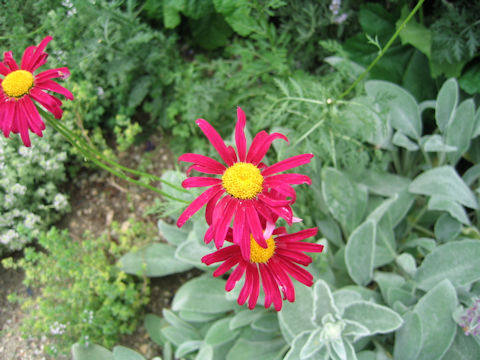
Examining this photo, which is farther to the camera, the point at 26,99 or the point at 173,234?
the point at 173,234

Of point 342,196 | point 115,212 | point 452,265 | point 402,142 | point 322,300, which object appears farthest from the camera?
point 115,212

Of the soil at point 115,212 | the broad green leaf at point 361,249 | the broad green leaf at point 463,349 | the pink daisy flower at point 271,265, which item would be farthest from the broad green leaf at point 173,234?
the broad green leaf at point 463,349

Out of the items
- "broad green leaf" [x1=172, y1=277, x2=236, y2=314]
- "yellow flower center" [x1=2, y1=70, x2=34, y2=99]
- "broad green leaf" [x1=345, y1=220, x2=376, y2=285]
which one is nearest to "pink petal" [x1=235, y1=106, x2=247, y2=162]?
"yellow flower center" [x1=2, y1=70, x2=34, y2=99]

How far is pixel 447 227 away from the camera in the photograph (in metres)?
1.87

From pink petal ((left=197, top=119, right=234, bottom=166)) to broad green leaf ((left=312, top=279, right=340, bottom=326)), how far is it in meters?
0.68

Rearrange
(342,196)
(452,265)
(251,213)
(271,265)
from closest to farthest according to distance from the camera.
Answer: (251,213) < (271,265) < (452,265) < (342,196)

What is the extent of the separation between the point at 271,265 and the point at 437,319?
853 mm

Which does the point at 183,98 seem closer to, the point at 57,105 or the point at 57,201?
the point at 57,201

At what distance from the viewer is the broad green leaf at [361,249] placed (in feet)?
5.62

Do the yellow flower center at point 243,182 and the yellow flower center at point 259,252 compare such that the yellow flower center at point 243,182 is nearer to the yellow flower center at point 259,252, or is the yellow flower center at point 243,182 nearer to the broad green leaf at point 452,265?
the yellow flower center at point 259,252

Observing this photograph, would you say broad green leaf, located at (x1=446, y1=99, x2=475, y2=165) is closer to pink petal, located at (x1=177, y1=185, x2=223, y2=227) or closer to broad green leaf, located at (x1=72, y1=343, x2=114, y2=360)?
pink petal, located at (x1=177, y1=185, x2=223, y2=227)

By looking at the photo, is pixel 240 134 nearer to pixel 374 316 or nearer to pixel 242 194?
pixel 242 194

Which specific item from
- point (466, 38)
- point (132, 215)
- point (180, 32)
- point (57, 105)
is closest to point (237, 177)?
point (57, 105)

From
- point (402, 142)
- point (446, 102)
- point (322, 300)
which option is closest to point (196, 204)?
point (322, 300)
